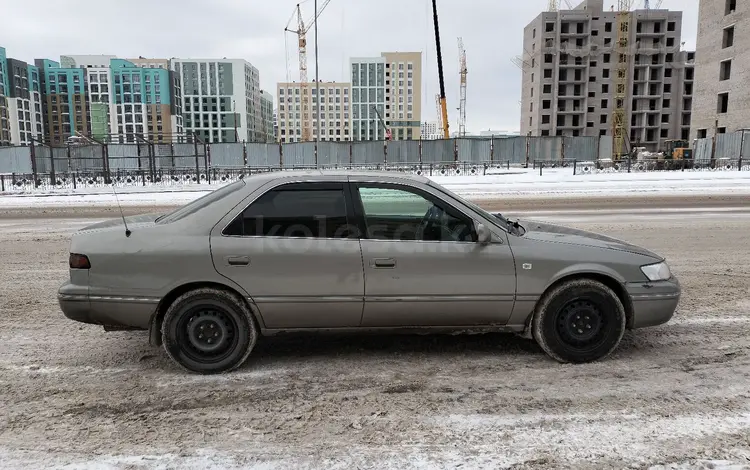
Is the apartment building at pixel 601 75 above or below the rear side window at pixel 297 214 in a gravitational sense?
above

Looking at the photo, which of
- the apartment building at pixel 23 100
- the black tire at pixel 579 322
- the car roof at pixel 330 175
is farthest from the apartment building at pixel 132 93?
the black tire at pixel 579 322

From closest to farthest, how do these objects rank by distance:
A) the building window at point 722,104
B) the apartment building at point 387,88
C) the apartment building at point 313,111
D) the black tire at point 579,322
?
the black tire at point 579,322 < the building window at point 722,104 < the apartment building at point 313,111 < the apartment building at point 387,88

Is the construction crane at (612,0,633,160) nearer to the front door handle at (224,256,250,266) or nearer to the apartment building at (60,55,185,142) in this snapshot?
the front door handle at (224,256,250,266)

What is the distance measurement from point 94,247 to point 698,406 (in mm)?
4363

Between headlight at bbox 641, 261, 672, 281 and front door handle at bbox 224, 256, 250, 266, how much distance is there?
3072mm

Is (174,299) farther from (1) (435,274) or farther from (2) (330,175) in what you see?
(1) (435,274)

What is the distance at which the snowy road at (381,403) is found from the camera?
3.03m

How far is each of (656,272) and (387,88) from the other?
19641 cm

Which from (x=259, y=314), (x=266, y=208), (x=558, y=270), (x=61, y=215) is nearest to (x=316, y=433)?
(x=259, y=314)

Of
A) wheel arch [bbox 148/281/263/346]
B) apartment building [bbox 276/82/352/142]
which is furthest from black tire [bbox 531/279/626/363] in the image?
apartment building [bbox 276/82/352/142]

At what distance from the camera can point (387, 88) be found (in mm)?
193625

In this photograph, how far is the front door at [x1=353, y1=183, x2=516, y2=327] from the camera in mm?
4086

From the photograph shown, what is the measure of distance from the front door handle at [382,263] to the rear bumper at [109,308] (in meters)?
1.62

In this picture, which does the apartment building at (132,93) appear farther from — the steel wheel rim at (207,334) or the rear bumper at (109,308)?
the steel wheel rim at (207,334)
